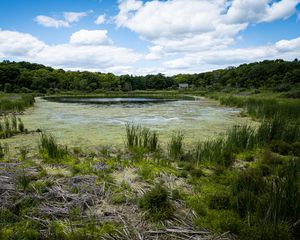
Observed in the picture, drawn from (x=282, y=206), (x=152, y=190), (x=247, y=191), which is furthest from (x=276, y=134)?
(x=152, y=190)

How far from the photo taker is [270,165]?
190 inches

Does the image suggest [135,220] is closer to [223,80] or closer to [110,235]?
[110,235]

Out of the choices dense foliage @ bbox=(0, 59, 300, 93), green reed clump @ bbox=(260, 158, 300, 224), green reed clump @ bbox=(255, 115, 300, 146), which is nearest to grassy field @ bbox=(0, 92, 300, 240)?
green reed clump @ bbox=(260, 158, 300, 224)

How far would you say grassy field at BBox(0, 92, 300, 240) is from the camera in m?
2.59

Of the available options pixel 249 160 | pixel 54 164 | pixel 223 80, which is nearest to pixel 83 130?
pixel 54 164

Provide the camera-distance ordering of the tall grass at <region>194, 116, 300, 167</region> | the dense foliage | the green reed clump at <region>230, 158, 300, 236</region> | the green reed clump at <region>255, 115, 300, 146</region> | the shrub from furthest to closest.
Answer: the dense foliage, the green reed clump at <region>255, 115, 300, 146</region>, the tall grass at <region>194, 116, 300, 167</region>, the shrub, the green reed clump at <region>230, 158, 300, 236</region>

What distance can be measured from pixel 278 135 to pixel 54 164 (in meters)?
5.48

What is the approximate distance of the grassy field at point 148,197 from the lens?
8.50 ft

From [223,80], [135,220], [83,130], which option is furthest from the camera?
[223,80]

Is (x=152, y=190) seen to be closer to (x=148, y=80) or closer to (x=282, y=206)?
(x=282, y=206)

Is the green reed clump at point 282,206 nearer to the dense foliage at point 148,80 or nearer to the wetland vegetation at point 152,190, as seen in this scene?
the wetland vegetation at point 152,190

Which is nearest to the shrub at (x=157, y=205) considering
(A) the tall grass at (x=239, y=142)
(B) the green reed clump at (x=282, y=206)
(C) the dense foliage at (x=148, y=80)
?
(B) the green reed clump at (x=282, y=206)

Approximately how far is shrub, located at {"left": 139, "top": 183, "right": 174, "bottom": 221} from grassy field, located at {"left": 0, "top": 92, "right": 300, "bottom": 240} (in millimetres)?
11

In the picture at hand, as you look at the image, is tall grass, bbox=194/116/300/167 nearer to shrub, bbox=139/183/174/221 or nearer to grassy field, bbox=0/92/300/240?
grassy field, bbox=0/92/300/240
